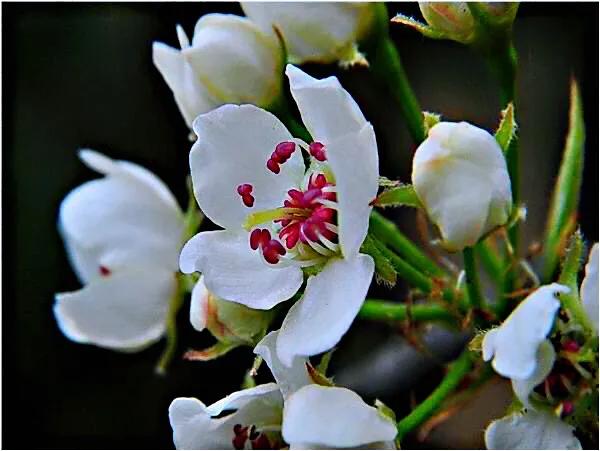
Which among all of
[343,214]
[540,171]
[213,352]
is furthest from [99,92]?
[343,214]

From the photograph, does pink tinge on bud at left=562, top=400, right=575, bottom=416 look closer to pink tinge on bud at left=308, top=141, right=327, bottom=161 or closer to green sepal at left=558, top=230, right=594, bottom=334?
green sepal at left=558, top=230, right=594, bottom=334

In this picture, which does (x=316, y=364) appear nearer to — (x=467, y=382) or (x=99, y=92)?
(x=467, y=382)

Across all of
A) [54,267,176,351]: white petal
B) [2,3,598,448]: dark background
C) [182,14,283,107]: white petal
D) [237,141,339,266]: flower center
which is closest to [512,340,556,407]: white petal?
[237,141,339,266]: flower center

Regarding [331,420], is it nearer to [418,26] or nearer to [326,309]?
[326,309]

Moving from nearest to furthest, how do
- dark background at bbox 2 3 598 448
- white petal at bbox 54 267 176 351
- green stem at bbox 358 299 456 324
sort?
green stem at bbox 358 299 456 324 < white petal at bbox 54 267 176 351 < dark background at bbox 2 3 598 448

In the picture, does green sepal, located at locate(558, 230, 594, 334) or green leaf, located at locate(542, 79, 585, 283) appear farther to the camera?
green leaf, located at locate(542, 79, 585, 283)

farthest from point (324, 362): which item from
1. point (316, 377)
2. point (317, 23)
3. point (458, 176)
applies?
point (317, 23)
